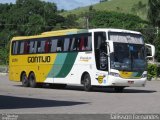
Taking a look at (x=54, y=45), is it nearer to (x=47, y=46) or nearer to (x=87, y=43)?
(x=47, y=46)

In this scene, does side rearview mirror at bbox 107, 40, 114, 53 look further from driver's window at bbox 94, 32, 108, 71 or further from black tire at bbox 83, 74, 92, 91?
black tire at bbox 83, 74, 92, 91

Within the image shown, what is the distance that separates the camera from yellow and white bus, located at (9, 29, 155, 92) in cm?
2917

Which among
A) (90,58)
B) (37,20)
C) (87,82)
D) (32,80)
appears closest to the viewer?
(90,58)

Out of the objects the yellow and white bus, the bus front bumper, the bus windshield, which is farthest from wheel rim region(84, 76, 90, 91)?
the bus windshield

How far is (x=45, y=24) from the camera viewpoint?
316 feet

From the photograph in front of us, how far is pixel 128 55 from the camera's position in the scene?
29.4 meters

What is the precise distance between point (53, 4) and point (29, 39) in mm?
86182

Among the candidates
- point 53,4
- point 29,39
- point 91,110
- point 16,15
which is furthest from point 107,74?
point 53,4

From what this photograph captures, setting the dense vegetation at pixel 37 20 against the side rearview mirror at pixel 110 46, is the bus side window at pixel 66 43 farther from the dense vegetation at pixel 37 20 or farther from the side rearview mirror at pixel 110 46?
the dense vegetation at pixel 37 20

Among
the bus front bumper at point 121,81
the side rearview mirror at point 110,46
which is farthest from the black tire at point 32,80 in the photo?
the side rearview mirror at point 110,46

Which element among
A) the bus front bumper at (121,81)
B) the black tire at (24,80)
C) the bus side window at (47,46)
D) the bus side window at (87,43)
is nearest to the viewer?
the bus front bumper at (121,81)

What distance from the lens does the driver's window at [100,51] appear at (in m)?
29.3

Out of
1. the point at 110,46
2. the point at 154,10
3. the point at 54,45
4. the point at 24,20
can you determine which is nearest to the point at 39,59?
the point at 54,45

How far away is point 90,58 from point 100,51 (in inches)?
32.6
